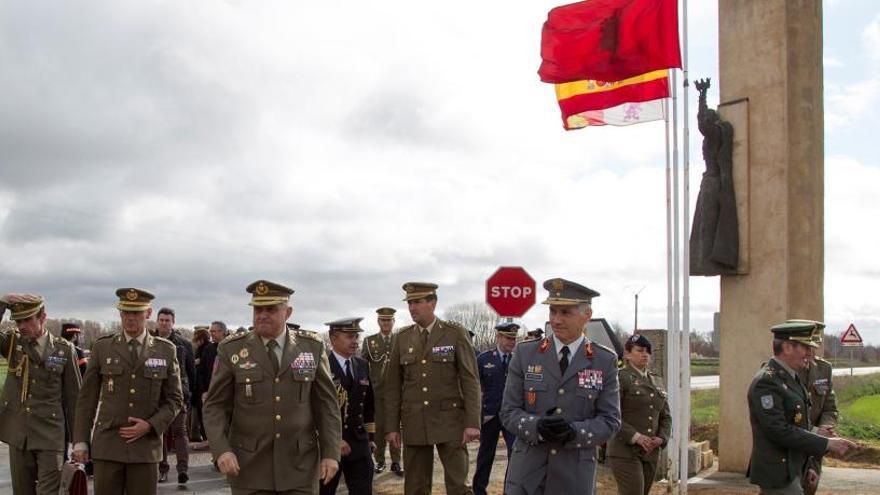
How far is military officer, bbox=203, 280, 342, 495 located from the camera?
217 inches

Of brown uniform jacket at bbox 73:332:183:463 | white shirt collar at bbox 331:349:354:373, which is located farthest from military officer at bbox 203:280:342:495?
white shirt collar at bbox 331:349:354:373

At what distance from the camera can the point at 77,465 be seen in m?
6.57

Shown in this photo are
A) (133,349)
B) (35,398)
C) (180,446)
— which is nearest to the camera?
(133,349)

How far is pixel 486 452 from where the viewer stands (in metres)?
9.99

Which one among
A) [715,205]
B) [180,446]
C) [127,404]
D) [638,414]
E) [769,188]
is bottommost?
[180,446]

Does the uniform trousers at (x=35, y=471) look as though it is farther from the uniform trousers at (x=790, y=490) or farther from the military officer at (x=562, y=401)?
the uniform trousers at (x=790, y=490)

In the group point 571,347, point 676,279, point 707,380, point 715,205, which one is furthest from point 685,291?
point 707,380

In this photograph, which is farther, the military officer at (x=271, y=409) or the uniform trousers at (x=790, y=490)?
the uniform trousers at (x=790, y=490)

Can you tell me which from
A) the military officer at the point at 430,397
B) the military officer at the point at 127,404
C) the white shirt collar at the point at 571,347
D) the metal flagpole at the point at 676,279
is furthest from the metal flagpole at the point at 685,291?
the military officer at the point at 127,404

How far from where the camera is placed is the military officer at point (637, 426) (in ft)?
24.9

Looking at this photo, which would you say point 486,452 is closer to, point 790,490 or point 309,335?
point 790,490

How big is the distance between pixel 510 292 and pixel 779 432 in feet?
25.9

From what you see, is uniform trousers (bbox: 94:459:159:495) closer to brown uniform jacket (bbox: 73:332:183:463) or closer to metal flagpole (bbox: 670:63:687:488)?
brown uniform jacket (bbox: 73:332:183:463)

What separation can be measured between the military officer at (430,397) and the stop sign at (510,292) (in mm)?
5854
